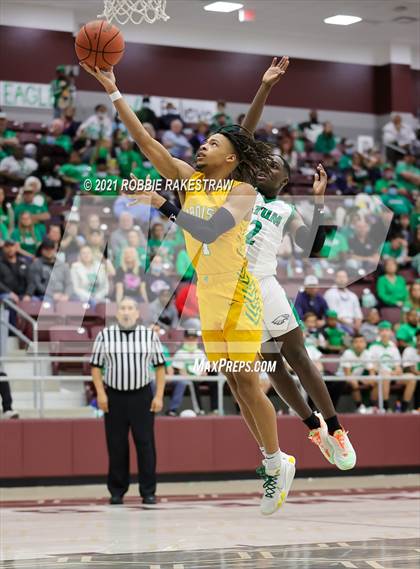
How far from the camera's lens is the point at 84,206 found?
14.5 m

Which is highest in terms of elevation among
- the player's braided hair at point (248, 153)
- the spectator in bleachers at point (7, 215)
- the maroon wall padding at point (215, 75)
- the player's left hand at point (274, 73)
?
the maroon wall padding at point (215, 75)

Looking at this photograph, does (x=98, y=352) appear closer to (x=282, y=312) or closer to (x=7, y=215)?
(x=7, y=215)

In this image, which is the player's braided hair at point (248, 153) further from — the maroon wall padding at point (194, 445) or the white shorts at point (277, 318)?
the maroon wall padding at point (194, 445)

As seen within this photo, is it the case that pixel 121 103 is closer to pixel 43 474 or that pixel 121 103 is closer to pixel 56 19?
pixel 43 474

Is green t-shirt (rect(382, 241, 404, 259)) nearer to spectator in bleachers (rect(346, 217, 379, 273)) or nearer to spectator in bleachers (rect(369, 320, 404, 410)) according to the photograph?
spectator in bleachers (rect(346, 217, 379, 273))

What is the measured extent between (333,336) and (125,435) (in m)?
3.95

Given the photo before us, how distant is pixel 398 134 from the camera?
2081cm

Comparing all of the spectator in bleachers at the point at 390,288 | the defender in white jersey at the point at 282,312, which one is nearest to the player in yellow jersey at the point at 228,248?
the defender in white jersey at the point at 282,312

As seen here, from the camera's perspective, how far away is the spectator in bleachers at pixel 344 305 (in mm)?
14398

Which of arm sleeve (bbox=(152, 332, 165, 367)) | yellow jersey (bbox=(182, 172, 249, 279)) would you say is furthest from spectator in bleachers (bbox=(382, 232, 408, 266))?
yellow jersey (bbox=(182, 172, 249, 279))

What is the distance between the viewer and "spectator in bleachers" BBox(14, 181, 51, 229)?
568 inches

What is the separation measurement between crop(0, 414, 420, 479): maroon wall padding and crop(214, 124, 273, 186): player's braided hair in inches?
288

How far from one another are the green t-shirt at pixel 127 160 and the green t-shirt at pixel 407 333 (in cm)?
434

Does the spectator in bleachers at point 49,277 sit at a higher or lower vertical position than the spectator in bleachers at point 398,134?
lower
